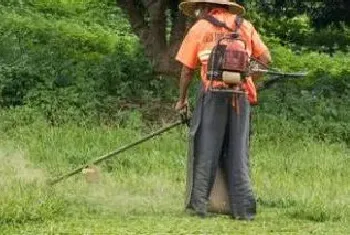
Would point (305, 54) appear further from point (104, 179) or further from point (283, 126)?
point (104, 179)

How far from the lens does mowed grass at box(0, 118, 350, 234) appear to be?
6539 mm

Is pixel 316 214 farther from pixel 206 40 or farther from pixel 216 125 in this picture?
pixel 206 40

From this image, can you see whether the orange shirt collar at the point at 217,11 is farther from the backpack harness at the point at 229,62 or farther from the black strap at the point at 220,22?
the backpack harness at the point at 229,62

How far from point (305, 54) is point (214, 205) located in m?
11.1

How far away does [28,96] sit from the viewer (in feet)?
38.7

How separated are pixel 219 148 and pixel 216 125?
0.61 feet

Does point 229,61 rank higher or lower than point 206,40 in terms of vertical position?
lower

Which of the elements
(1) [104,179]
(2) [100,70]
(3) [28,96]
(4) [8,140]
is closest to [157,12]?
(2) [100,70]

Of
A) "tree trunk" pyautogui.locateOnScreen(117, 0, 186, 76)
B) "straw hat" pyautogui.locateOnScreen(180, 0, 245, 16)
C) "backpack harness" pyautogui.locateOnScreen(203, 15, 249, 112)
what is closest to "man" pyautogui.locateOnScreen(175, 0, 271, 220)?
"straw hat" pyautogui.locateOnScreen(180, 0, 245, 16)

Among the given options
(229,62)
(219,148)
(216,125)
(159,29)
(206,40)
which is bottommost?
(219,148)

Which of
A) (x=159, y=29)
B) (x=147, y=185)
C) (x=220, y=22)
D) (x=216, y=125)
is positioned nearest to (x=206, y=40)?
(x=220, y=22)

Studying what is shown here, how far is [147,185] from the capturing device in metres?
8.30

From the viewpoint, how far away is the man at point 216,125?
22.8 feet

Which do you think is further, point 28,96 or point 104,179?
point 28,96
